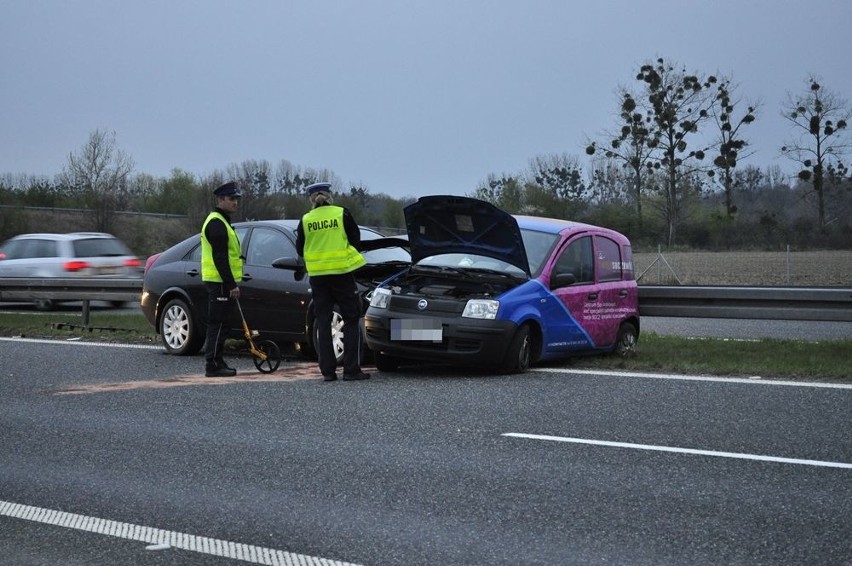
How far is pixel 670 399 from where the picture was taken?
393 inches

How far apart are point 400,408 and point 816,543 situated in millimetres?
4662

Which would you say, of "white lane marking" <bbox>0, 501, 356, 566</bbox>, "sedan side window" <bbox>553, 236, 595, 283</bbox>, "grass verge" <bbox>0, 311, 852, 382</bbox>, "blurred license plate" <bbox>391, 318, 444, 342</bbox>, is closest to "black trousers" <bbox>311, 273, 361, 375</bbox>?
"blurred license plate" <bbox>391, 318, 444, 342</bbox>

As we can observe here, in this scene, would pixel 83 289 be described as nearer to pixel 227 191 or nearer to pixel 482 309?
pixel 227 191

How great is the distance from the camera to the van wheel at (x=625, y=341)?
1341 cm

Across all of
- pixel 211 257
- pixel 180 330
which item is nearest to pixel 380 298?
pixel 211 257

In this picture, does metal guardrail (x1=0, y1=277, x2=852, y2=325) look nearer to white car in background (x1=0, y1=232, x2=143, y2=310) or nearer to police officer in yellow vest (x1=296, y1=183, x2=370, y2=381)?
police officer in yellow vest (x1=296, y1=183, x2=370, y2=381)

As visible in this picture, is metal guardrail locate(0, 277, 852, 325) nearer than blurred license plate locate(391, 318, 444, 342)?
No

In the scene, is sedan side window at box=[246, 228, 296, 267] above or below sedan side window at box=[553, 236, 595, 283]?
above

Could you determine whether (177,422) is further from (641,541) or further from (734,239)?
(734,239)

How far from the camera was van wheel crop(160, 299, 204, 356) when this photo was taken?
14.4m

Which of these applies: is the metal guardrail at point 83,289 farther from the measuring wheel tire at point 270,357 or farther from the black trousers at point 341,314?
the black trousers at point 341,314

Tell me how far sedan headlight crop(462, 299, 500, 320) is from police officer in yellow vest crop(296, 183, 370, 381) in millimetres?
1114

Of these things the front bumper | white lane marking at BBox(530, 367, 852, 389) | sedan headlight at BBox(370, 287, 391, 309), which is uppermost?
sedan headlight at BBox(370, 287, 391, 309)

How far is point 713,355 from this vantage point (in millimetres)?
13703
